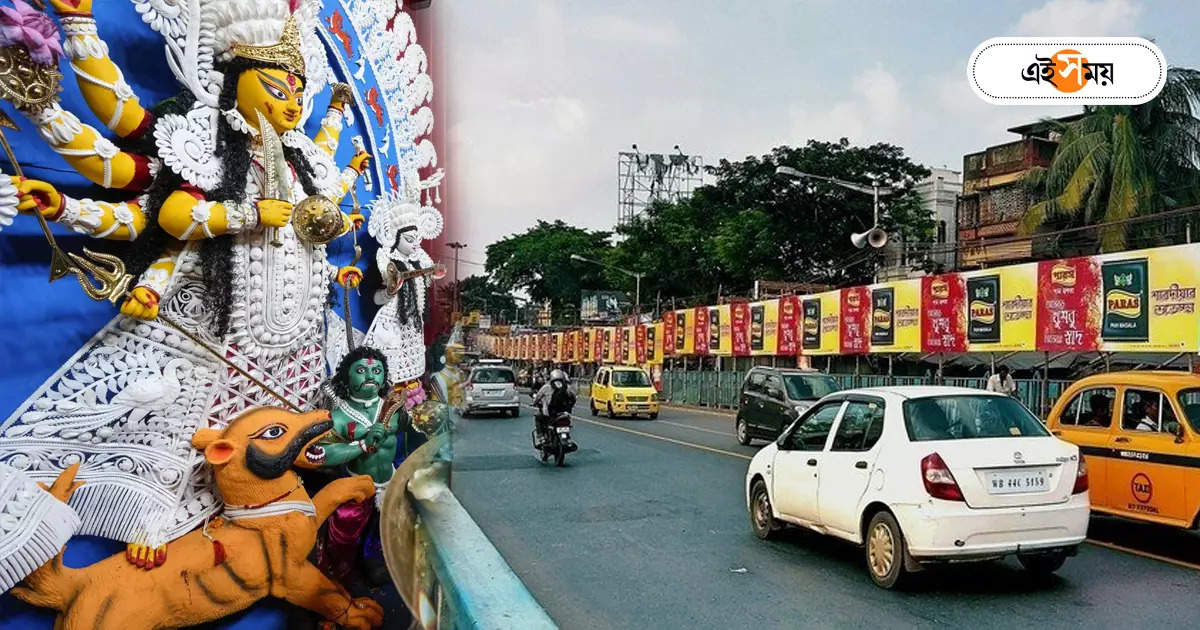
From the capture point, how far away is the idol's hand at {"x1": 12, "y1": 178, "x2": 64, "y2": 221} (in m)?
1.57

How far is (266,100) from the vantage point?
189 centimetres

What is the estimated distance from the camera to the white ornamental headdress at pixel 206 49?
1.75 m

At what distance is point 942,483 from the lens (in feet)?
20.4

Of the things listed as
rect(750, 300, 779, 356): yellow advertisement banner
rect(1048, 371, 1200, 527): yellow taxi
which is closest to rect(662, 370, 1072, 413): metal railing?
rect(750, 300, 779, 356): yellow advertisement banner

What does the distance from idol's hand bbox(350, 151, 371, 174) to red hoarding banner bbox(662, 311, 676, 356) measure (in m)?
35.6

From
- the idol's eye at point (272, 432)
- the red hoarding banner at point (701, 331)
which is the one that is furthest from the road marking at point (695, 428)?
the idol's eye at point (272, 432)

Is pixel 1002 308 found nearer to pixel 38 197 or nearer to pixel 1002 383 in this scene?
pixel 1002 383

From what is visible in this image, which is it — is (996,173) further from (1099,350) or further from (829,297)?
(1099,350)

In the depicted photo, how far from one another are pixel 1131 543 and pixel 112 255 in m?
9.21

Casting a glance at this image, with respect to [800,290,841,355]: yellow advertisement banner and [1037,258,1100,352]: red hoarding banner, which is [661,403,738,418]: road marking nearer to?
[800,290,841,355]: yellow advertisement banner

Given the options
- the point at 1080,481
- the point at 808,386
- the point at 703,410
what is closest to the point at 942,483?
the point at 1080,481

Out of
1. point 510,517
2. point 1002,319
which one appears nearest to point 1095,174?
point 1002,319

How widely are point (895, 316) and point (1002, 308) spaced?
3823 mm

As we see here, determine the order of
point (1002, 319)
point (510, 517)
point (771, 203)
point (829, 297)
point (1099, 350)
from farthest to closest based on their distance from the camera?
point (771, 203)
point (829, 297)
point (1002, 319)
point (1099, 350)
point (510, 517)
